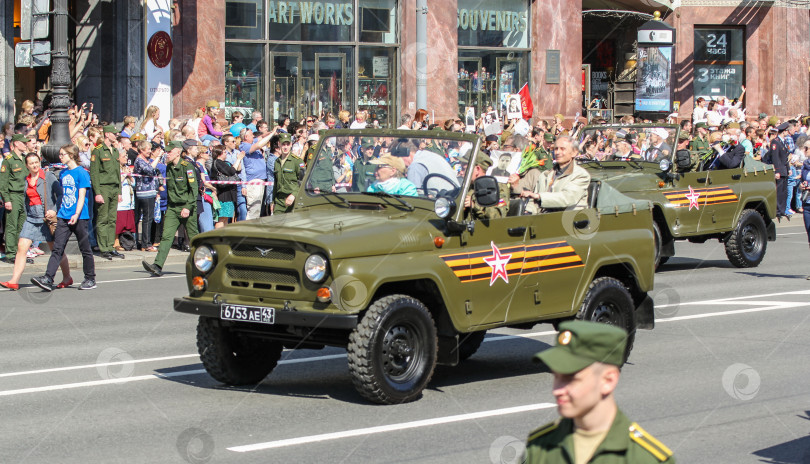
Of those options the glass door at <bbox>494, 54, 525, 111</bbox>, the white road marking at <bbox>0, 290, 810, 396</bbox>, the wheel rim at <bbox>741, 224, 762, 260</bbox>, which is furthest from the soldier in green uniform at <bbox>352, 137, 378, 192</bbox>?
the glass door at <bbox>494, 54, 525, 111</bbox>

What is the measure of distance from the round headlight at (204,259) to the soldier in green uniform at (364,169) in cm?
135

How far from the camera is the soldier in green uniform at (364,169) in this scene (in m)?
9.86

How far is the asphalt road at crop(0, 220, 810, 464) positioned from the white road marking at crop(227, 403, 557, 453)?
14 millimetres

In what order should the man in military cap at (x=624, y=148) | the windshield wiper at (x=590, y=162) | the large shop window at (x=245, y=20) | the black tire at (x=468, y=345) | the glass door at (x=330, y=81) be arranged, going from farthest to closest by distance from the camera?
1. the glass door at (x=330, y=81)
2. the large shop window at (x=245, y=20)
3. the man in military cap at (x=624, y=148)
4. the windshield wiper at (x=590, y=162)
5. the black tire at (x=468, y=345)

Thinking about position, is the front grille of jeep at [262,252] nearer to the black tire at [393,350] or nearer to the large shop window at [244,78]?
the black tire at [393,350]

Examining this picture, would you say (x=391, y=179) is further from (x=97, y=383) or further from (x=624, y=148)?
(x=624, y=148)

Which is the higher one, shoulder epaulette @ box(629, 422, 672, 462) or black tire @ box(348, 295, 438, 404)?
shoulder epaulette @ box(629, 422, 672, 462)

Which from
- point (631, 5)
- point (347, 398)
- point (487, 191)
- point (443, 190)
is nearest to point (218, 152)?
point (443, 190)

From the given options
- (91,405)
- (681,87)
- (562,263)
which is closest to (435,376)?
(562,263)

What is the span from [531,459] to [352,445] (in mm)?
3998

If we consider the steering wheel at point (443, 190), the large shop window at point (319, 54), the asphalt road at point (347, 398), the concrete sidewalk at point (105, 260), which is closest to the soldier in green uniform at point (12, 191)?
the concrete sidewalk at point (105, 260)

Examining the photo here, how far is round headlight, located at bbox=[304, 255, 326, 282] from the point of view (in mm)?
8484

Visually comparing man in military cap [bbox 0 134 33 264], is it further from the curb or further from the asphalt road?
the asphalt road

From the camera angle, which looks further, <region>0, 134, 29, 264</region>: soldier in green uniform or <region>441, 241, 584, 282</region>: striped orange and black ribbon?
<region>0, 134, 29, 264</region>: soldier in green uniform
